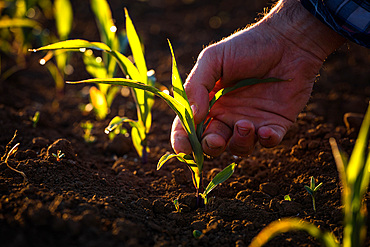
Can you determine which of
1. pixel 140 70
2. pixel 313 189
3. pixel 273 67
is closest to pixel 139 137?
pixel 140 70

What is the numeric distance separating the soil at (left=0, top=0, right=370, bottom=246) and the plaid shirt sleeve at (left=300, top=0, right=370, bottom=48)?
440 mm

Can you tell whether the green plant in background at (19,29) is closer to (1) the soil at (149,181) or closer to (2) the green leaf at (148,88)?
(1) the soil at (149,181)

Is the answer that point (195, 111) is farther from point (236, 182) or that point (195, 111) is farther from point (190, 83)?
point (236, 182)

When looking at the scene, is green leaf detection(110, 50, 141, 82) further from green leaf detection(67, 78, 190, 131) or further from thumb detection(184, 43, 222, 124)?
green leaf detection(67, 78, 190, 131)

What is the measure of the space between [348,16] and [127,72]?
112 cm

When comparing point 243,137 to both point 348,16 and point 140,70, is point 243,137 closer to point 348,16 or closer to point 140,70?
point 140,70

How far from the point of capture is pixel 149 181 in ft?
5.82

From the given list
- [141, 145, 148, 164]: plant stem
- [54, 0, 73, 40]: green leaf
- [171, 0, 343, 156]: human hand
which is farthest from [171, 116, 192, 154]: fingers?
[54, 0, 73, 40]: green leaf

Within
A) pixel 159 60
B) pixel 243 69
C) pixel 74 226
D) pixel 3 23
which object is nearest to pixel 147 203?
pixel 74 226

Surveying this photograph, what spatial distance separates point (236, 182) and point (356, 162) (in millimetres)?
840

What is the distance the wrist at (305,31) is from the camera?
1.80 meters

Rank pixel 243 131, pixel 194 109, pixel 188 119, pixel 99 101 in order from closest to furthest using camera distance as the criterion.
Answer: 1. pixel 188 119
2. pixel 194 109
3. pixel 243 131
4. pixel 99 101

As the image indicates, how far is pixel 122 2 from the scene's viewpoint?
4637 millimetres

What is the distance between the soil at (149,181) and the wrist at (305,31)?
13.6 inches
